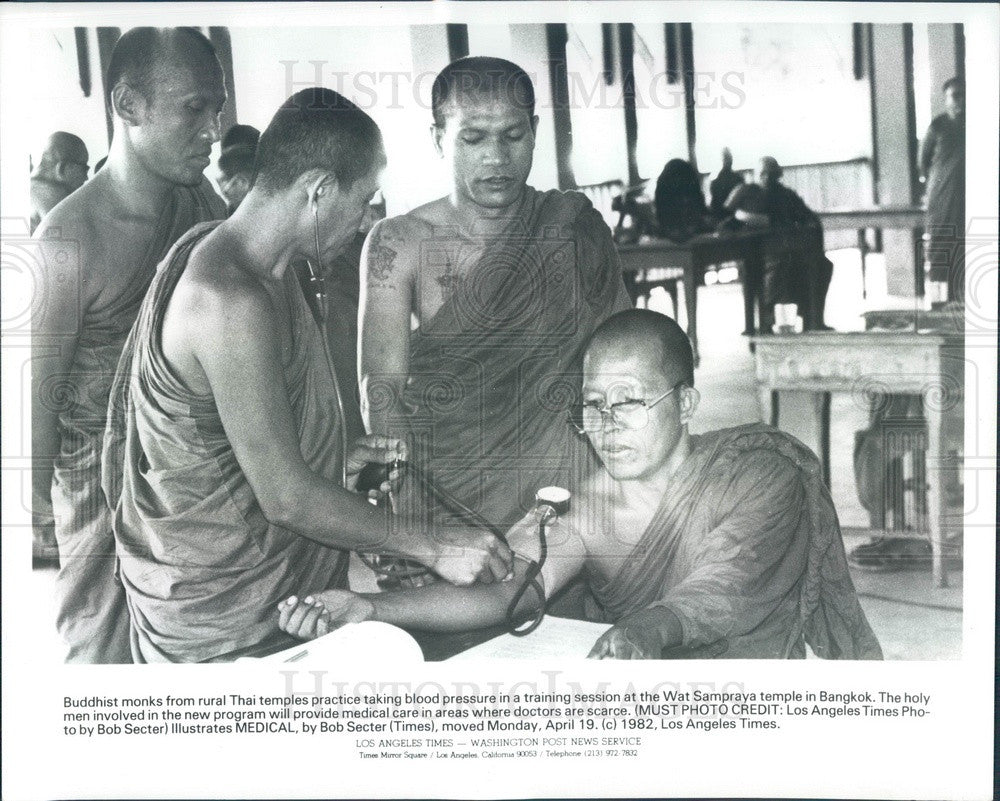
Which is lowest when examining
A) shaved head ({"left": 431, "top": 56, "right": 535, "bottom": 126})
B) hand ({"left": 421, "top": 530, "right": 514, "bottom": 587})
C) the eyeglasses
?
hand ({"left": 421, "top": 530, "right": 514, "bottom": 587})

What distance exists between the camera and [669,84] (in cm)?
426

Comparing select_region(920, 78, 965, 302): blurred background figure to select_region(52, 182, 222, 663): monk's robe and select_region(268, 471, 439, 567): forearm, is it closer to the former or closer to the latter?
select_region(268, 471, 439, 567): forearm

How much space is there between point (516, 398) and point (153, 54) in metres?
1.73

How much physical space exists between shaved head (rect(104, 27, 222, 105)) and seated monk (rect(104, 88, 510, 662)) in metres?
0.36

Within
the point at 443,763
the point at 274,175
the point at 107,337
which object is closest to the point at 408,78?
the point at 274,175

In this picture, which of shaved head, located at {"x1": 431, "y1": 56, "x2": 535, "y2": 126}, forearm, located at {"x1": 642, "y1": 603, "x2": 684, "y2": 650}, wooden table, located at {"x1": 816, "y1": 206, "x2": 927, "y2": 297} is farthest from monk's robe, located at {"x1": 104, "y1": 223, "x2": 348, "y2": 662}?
wooden table, located at {"x1": 816, "y1": 206, "x2": 927, "y2": 297}

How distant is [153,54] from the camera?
421cm

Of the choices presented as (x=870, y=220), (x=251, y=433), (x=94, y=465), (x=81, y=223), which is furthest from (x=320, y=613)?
(x=870, y=220)

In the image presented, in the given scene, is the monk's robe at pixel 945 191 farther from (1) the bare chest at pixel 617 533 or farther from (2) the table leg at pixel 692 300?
(1) the bare chest at pixel 617 533

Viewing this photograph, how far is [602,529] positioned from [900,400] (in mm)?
1147

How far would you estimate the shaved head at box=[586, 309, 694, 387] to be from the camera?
14.0 feet

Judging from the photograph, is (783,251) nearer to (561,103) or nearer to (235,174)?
(561,103)

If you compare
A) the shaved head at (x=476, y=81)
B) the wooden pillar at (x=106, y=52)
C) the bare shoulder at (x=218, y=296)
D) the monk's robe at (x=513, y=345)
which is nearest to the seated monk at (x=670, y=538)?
the monk's robe at (x=513, y=345)

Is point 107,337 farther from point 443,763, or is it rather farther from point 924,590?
point 924,590
